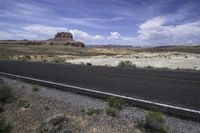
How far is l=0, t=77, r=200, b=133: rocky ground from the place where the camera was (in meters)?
5.50

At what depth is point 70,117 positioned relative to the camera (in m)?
6.36

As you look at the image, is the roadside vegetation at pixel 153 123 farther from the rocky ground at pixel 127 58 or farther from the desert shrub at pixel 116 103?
the rocky ground at pixel 127 58

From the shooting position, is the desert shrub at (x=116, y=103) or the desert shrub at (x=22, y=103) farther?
the desert shrub at (x=22, y=103)

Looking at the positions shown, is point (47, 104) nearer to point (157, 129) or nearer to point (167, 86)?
point (157, 129)

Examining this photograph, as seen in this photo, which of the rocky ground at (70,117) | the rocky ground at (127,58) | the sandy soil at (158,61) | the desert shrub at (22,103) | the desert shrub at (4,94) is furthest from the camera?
the rocky ground at (127,58)

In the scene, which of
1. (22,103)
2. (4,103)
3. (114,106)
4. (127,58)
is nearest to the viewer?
(114,106)

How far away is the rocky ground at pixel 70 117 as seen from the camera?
550cm

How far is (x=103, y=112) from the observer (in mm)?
6617

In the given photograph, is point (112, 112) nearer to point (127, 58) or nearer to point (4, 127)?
point (4, 127)

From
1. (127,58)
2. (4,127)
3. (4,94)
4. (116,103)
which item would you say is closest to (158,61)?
(127,58)

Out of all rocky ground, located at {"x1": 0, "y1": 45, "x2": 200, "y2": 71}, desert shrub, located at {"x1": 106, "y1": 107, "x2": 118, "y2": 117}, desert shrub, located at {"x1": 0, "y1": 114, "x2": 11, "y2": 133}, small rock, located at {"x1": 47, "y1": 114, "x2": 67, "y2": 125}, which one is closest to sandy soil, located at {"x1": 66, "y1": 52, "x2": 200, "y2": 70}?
rocky ground, located at {"x1": 0, "y1": 45, "x2": 200, "y2": 71}

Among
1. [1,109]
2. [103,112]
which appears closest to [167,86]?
[103,112]

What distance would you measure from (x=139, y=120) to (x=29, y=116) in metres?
3.51

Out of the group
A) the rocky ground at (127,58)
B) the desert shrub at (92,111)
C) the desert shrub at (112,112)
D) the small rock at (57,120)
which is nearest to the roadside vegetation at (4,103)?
the small rock at (57,120)
